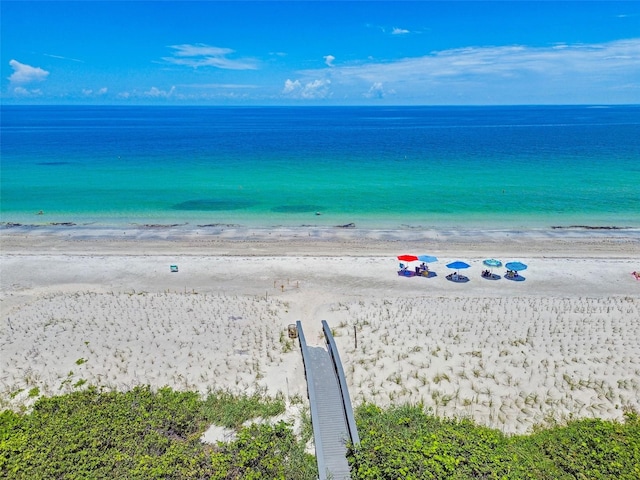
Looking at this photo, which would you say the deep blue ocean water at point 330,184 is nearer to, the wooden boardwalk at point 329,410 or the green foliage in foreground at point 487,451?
the wooden boardwalk at point 329,410

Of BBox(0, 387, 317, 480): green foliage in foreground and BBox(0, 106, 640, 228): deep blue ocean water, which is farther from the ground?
BBox(0, 106, 640, 228): deep blue ocean water

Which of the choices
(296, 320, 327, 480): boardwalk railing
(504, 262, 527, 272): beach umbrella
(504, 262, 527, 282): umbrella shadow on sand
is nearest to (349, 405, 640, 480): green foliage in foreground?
(296, 320, 327, 480): boardwalk railing

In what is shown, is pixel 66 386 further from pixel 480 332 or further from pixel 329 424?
pixel 480 332

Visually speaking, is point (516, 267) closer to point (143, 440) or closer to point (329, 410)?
point (329, 410)

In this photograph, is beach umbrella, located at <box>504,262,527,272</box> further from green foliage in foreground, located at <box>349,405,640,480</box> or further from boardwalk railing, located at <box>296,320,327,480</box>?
boardwalk railing, located at <box>296,320,327,480</box>

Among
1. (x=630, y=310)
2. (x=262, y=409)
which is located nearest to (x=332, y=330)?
(x=262, y=409)

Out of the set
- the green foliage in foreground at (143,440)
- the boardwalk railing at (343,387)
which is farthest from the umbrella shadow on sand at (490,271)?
the green foliage in foreground at (143,440)
